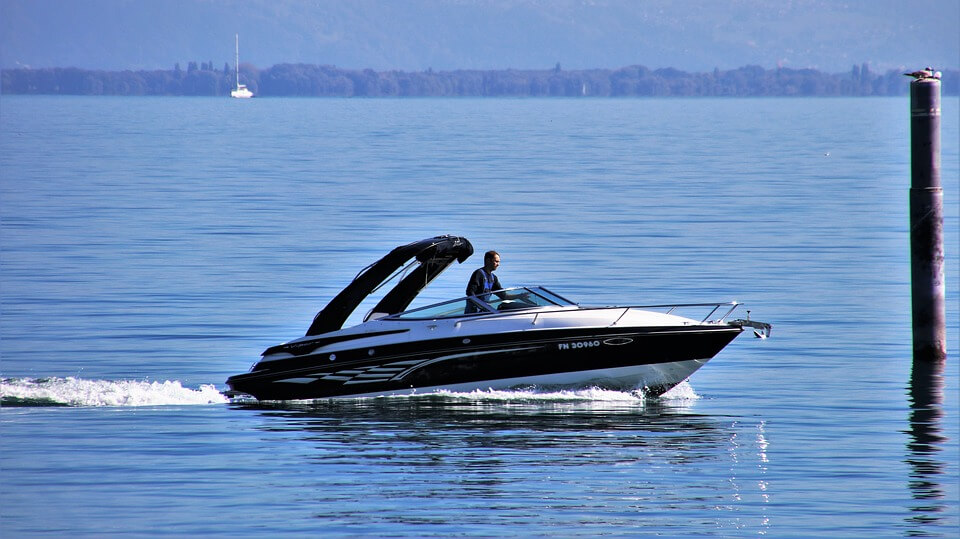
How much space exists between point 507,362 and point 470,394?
75cm

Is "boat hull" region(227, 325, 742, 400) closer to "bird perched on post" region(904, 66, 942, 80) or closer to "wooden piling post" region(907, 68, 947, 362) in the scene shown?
"wooden piling post" region(907, 68, 947, 362)

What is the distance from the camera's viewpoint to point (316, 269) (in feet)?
115

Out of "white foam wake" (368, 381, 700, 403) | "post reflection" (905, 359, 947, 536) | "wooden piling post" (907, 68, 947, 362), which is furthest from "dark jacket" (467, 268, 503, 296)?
"wooden piling post" (907, 68, 947, 362)

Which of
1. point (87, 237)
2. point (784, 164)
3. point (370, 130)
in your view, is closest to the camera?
point (87, 237)

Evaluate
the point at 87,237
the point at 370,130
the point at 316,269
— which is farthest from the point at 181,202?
the point at 370,130

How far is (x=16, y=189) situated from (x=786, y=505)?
49131 mm

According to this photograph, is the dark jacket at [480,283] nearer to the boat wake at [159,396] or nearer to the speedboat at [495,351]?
the speedboat at [495,351]

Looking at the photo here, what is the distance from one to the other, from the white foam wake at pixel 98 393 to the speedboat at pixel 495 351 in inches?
26.8

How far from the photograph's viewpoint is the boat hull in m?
20.0

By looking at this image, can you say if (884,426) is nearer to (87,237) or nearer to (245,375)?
(245,375)

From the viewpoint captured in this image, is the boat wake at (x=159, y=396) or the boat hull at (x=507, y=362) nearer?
the boat hull at (x=507, y=362)

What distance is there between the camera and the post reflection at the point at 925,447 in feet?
47.5

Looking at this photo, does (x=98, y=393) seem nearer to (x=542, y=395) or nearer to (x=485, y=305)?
(x=485, y=305)

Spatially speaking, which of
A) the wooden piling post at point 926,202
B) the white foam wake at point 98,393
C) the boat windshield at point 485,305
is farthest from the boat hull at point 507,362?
the wooden piling post at point 926,202
